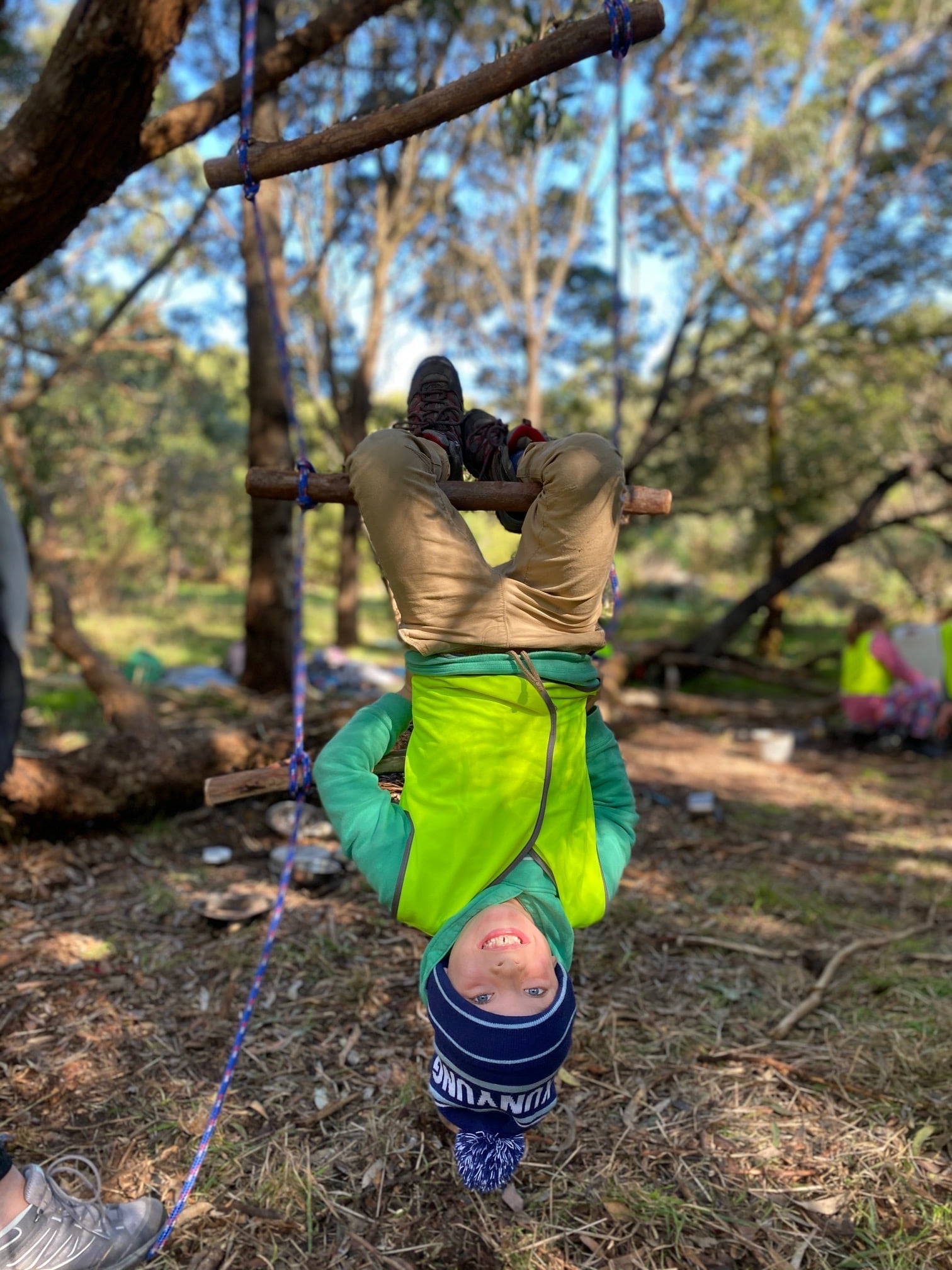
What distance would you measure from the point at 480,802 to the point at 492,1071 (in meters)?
0.50

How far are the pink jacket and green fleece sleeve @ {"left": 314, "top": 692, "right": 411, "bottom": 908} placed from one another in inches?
248

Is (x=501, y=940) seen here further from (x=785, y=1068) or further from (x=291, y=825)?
(x=291, y=825)

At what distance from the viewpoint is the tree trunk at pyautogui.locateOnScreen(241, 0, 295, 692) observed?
257 inches

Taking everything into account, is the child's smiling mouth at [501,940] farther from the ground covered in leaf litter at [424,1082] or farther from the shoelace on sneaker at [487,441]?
the shoelace on sneaker at [487,441]

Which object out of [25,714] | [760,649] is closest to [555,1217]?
[25,714]

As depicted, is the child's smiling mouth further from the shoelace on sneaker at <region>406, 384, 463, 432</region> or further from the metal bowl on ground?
the metal bowl on ground

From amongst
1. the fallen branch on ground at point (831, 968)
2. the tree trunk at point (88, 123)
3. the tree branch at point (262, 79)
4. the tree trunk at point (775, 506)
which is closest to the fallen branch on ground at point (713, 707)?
the tree trunk at point (775, 506)

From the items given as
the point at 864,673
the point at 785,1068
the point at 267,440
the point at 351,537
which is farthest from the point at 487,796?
the point at 351,537

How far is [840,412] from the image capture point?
12.4 metres

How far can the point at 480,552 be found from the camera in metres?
1.79

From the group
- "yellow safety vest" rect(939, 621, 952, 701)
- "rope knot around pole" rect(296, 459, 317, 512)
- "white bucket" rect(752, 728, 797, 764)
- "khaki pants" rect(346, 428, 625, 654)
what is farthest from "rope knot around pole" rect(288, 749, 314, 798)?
"yellow safety vest" rect(939, 621, 952, 701)

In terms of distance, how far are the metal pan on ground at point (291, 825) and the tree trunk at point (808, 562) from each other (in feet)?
22.7

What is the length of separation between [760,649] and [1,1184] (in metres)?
11.7

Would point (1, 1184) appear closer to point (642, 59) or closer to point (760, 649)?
point (760, 649)
